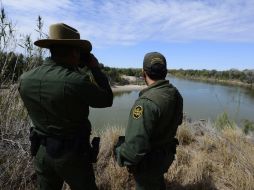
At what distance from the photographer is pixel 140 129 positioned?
2.68 meters

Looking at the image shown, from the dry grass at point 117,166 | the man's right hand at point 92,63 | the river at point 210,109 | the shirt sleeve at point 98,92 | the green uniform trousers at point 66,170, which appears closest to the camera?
the shirt sleeve at point 98,92

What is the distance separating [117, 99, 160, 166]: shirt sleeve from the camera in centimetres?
268

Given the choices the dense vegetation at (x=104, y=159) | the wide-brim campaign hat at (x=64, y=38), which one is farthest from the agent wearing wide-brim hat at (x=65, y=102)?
the dense vegetation at (x=104, y=159)

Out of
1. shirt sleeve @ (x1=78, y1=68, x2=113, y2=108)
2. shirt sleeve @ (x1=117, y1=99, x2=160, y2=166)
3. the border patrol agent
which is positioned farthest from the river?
shirt sleeve @ (x1=78, y1=68, x2=113, y2=108)

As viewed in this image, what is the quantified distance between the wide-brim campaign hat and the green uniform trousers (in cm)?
79

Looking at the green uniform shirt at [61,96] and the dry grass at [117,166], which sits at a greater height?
the green uniform shirt at [61,96]

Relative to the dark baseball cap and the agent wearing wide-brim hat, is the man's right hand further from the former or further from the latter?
the dark baseball cap

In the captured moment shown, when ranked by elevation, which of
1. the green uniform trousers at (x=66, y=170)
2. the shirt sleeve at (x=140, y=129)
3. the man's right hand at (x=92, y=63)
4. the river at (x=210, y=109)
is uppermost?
the man's right hand at (x=92, y=63)

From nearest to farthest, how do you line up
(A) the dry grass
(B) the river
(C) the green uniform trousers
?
1. (C) the green uniform trousers
2. (A) the dry grass
3. (B) the river

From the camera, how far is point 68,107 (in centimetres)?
264

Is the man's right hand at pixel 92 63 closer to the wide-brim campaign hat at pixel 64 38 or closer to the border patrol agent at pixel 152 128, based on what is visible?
the wide-brim campaign hat at pixel 64 38

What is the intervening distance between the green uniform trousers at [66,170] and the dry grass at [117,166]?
3.35ft

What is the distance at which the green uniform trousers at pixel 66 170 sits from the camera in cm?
268

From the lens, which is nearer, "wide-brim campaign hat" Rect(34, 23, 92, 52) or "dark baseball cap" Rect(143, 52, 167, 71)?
"wide-brim campaign hat" Rect(34, 23, 92, 52)
